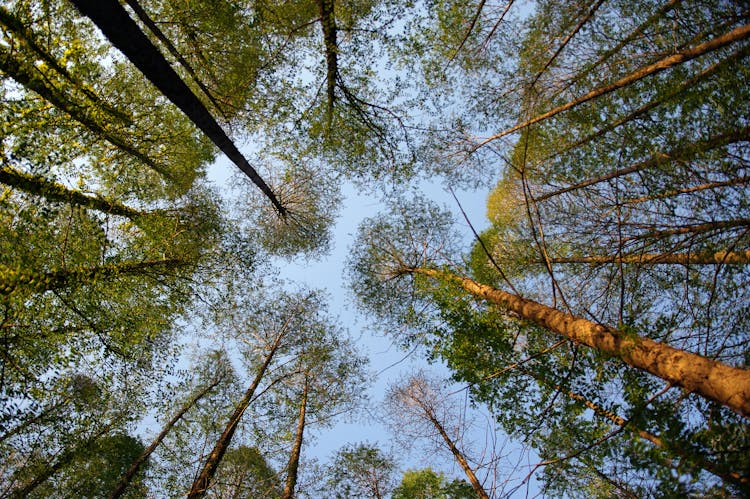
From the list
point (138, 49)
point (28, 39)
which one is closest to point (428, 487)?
point (138, 49)

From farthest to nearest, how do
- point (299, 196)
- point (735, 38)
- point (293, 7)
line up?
point (299, 196) < point (293, 7) < point (735, 38)

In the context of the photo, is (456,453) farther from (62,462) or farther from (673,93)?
(62,462)

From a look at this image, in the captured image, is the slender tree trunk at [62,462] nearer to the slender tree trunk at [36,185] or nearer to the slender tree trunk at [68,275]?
the slender tree trunk at [68,275]

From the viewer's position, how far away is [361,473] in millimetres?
8680

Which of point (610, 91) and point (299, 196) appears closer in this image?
point (610, 91)

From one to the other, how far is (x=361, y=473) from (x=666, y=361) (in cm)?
871

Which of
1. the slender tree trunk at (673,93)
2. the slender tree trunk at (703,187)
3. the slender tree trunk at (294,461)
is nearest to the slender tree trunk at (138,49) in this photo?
the slender tree trunk at (703,187)

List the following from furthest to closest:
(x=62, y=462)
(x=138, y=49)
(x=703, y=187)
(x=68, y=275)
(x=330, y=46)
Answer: (x=62, y=462), (x=330, y=46), (x=68, y=275), (x=703, y=187), (x=138, y=49)

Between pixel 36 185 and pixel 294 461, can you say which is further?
pixel 294 461

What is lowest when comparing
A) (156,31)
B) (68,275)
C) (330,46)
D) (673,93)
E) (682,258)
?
(68,275)

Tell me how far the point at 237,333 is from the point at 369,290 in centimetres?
431

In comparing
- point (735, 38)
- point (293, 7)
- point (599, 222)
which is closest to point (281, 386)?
point (599, 222)

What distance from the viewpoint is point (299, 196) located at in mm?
9484

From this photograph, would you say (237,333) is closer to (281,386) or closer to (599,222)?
(281,386)
